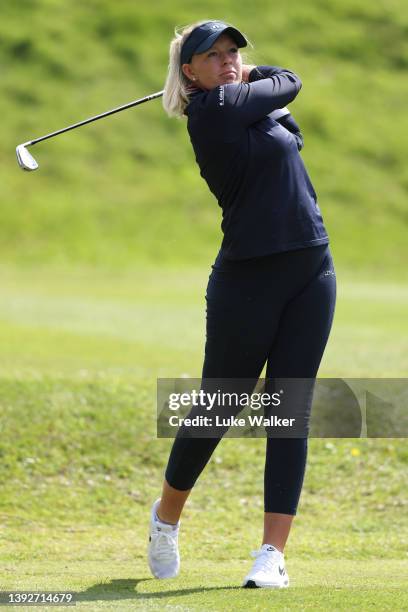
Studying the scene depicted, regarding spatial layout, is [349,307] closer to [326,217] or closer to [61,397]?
[61,397]

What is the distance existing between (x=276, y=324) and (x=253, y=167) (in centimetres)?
65

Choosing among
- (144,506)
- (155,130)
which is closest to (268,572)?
(144,506)

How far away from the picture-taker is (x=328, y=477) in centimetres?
761

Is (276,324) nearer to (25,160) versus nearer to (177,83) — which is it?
(177,83)

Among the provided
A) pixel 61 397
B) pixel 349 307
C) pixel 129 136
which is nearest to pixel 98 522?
pixel 61 397

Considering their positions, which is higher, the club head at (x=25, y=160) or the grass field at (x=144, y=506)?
the club head at (x=25, y=160)

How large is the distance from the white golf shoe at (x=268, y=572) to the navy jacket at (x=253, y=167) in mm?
1210

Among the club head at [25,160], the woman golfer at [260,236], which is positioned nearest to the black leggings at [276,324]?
the woman golfer at [260,236]

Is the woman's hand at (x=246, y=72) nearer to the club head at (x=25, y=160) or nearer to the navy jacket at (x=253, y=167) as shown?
the navy jacket at (x=253, y=167)

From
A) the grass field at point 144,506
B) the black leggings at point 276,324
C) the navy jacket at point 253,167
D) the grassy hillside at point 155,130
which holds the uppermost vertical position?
the grassy hillside at point 155,130

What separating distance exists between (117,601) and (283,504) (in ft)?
2.93

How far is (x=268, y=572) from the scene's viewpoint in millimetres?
4648

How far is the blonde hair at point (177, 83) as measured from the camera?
4.88 m

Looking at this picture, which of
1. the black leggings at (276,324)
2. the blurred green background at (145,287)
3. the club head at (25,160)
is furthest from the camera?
the blurred green background at (145,287)
